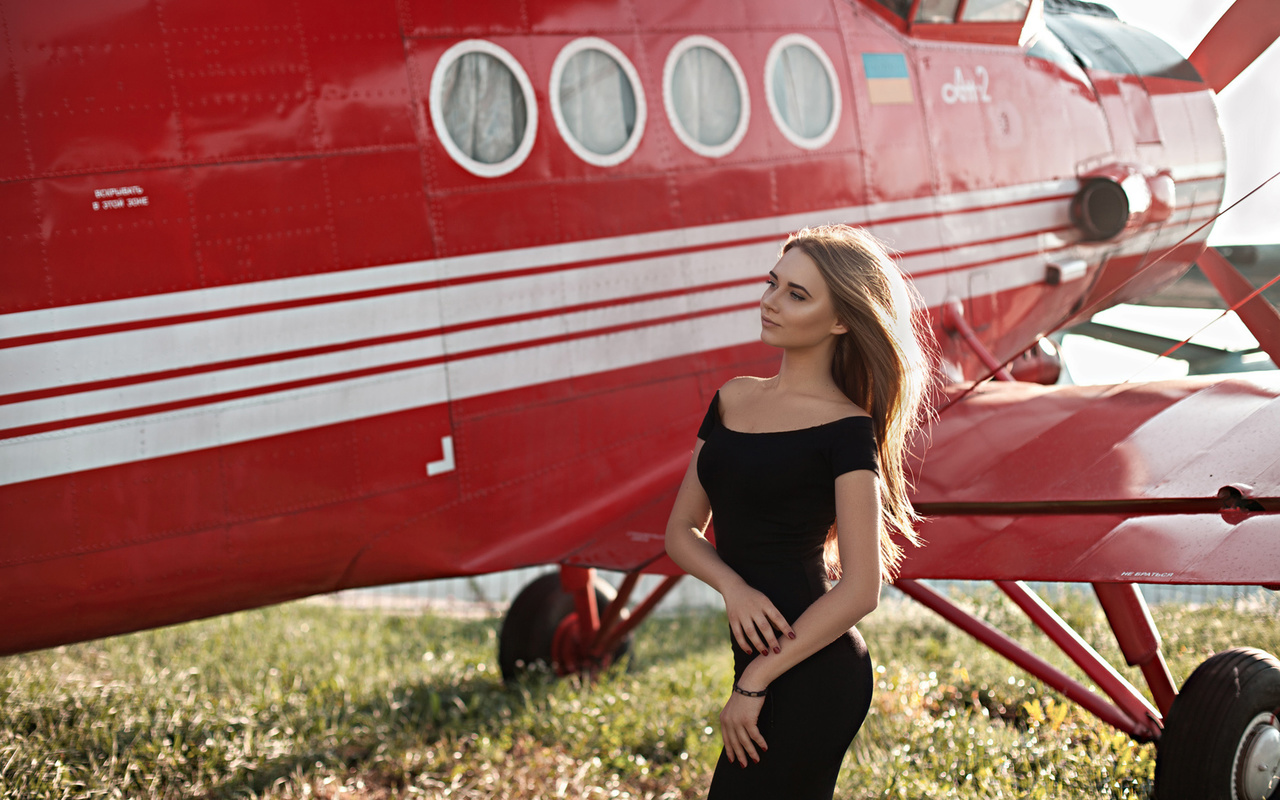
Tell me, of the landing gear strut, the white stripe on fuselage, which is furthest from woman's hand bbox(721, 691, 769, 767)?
the landing gear strut

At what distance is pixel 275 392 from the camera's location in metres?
3.57

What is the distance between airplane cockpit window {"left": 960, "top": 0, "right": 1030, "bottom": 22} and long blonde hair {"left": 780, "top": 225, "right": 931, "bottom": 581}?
3.76 m

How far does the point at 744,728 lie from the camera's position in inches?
83.1

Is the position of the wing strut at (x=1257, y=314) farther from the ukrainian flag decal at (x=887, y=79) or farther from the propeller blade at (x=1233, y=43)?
the propeller blade at (x=1233, y=43)

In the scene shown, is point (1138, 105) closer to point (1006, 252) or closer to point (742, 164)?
point (1006, 252)

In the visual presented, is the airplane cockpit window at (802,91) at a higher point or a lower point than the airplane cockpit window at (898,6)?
lower

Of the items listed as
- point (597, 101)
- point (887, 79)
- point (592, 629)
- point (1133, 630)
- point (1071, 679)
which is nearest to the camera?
point (1133, 630)

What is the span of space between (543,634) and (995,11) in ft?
14.8

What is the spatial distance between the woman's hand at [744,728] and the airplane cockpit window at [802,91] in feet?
10.8

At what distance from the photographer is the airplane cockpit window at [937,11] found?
208 inches

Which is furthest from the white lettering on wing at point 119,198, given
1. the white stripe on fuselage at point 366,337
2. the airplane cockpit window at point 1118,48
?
the airplane cockpit window at point 1118,48

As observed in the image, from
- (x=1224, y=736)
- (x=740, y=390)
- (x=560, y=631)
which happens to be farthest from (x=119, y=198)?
(x=1224, y=736)

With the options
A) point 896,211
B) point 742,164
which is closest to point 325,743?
point 742,164

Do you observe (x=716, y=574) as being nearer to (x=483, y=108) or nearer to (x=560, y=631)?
(x=483, y=108)
